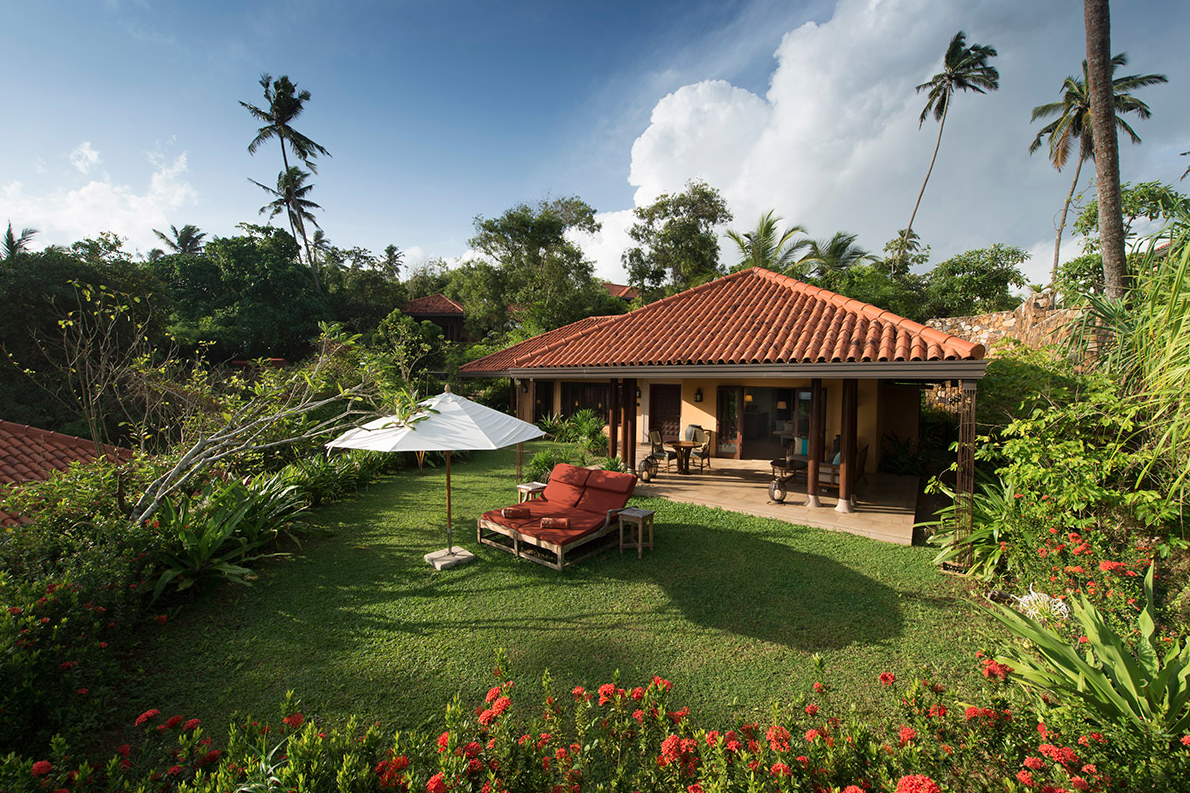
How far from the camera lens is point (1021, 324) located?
14703mm

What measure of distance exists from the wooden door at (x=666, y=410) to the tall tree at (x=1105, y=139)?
31.1ft

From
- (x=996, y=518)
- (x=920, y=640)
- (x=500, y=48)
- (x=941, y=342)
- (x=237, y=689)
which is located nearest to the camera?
(x=237, y=689)

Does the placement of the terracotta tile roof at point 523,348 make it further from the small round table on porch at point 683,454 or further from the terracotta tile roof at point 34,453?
the terracotta tile roof at point 34,453

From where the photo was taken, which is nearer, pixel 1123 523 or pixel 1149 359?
pixel 1149 359

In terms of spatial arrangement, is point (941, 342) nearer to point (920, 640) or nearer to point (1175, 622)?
point (1175, 622)

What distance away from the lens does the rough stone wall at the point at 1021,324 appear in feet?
39.8

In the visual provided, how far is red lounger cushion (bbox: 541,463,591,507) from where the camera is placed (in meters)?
7.59

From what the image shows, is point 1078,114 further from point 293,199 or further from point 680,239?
point 293,199

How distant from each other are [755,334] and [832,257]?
16855 mm

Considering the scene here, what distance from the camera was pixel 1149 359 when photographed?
4027 millimetres

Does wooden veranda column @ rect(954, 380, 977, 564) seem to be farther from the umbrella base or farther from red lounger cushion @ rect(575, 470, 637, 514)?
the umbrella base

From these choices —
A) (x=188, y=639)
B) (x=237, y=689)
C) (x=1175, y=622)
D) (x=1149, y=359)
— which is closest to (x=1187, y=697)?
(x=1175, y=622)

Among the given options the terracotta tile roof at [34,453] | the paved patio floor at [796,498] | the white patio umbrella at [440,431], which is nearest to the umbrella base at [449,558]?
the white patio umbrella at [440,431]

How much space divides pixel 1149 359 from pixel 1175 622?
2285 mm
